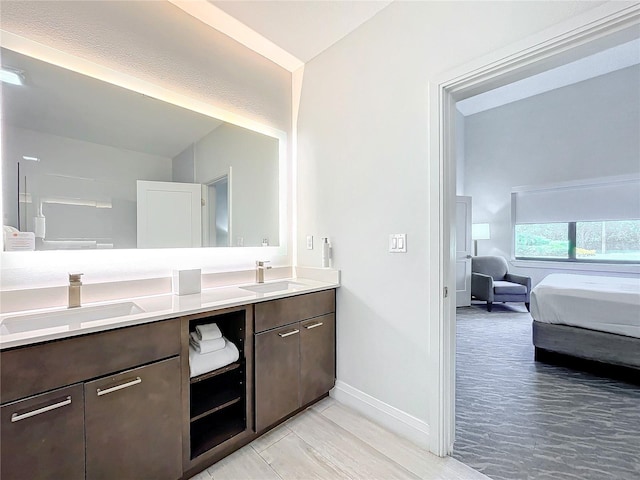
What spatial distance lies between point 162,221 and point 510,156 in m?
6.15

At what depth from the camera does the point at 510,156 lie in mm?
5555

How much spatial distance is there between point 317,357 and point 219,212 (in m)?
1.29

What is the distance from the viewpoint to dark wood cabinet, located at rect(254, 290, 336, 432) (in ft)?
5.64

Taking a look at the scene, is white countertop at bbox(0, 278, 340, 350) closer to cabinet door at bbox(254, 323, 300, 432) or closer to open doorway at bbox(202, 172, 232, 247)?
cabinet door at bbox(254, 323, 300, 432)

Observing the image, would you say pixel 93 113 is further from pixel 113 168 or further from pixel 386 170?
pixel 386 170

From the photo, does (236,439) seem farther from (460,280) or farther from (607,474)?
(460,280)

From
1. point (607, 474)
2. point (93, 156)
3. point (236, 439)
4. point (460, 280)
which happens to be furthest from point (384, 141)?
point (460, 280)

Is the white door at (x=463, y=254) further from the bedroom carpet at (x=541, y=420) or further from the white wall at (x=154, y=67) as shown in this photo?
the white wall at (x=154, y=67)

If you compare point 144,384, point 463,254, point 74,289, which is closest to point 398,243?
point 144,384

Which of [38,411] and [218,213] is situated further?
[218,213]

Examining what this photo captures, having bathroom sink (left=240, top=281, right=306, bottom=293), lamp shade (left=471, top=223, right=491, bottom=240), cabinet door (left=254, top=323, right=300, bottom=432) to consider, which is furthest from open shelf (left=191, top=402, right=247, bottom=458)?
lamp shade (left=471, top=223, right=491, bottom=240)

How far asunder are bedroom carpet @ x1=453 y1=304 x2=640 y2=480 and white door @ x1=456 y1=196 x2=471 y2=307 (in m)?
2.01

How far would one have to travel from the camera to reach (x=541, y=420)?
193 centimetres

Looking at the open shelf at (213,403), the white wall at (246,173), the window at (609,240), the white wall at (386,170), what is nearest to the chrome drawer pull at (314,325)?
the white wall at (386,170)
